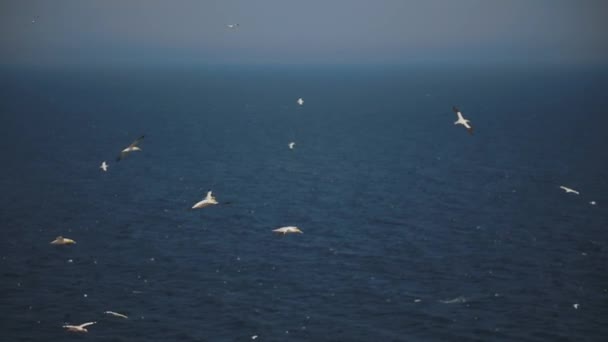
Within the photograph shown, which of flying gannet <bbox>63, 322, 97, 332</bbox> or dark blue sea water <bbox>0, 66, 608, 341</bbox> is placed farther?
dark blue sea water <bbox>0, 66, 608, 341</bbox>

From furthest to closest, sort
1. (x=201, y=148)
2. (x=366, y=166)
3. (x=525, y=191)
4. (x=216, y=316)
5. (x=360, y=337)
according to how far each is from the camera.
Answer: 1. (x=201, y=148)
2. (x=366, y=166)
3. (x=525, y=191)
4. (x=216, y=316)
5. (x=360, y=337)

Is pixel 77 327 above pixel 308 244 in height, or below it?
below

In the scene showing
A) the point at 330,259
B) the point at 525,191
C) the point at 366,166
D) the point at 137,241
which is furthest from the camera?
the point at 366,166

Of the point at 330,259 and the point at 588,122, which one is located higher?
the point at 588,122

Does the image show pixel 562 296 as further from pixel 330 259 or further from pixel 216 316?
pixel 216 316

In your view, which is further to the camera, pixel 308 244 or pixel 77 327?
pixel 308 244

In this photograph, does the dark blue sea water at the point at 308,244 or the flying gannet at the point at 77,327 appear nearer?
the flying gannet at the point at 77,327

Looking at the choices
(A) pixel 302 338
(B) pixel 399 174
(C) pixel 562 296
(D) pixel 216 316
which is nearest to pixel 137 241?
(D) pixel 216 316

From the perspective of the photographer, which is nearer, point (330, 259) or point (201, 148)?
point (330, 259)
